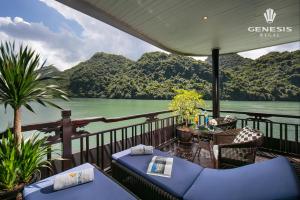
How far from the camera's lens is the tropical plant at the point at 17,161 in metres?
1.54

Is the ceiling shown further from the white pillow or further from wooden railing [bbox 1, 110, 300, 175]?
the white pillow

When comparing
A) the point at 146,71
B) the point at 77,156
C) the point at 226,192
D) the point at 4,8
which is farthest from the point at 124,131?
the point at 146,71

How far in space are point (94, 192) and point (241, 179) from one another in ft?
4.62

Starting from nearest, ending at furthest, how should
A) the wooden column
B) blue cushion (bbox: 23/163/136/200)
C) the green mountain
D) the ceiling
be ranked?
blue cushion (bbox: 23/163/136/200), the ceiling, the wooden column, the green mountain

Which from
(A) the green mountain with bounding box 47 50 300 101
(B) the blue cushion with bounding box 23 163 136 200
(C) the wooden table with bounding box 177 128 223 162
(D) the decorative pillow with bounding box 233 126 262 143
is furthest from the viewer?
(A) the green mountain with bounding box 47 50 300 101

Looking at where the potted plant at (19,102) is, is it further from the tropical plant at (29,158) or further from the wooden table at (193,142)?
the wooden table at (193,142)

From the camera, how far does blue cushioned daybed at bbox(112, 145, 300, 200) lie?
1.22 meters

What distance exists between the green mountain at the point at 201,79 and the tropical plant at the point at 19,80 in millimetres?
7668

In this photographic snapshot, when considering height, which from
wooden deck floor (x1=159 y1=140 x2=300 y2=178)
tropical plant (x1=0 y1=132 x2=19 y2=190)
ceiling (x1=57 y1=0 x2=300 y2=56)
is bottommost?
wooden deck floor (x1=159 y1=140 x2=300 y2=178)

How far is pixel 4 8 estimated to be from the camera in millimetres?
12414

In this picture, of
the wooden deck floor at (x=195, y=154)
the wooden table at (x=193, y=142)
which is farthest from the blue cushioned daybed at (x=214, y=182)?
the wooden deck floor at (x=195, y=154)

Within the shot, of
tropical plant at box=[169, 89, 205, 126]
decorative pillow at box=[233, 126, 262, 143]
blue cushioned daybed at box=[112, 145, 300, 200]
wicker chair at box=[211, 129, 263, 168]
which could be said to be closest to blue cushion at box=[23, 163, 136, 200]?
blue cushioned daybed at box=[112, 145, 300, 200]

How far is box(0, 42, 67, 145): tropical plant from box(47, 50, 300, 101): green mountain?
7.67 metres

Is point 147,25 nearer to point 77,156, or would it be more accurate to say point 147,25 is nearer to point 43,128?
point 43,128
